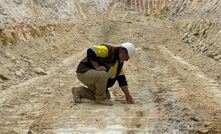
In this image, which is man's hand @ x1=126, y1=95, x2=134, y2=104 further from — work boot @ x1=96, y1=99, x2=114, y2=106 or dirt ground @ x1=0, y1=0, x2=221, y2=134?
work boot @ x1=96, y1=99, x2=114, y2=106

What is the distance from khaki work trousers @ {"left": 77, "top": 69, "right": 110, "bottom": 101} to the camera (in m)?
7.66

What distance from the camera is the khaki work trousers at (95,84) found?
7.66 meters

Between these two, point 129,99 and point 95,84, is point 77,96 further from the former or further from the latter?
point 129,99

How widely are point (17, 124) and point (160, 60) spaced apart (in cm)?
855

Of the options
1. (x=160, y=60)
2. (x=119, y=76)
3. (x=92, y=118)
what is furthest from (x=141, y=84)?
(x=160, y=60)

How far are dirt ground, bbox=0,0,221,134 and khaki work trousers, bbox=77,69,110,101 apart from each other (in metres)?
0.20

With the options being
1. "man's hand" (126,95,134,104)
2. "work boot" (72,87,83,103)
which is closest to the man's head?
"man's hand" (126,95,134,104)

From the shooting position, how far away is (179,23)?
25.8m

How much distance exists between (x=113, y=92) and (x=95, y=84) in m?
1.37

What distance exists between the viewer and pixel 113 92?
915cm

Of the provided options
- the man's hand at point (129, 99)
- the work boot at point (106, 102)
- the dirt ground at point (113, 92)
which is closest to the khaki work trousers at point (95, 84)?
the work boot at point (106, 102)

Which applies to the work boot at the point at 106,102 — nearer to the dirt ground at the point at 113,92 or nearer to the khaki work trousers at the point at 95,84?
the khaki work trousers at the point at 95,84

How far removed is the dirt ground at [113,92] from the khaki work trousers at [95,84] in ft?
0.64

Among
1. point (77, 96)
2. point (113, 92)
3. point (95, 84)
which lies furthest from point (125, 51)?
point (113, 92)
